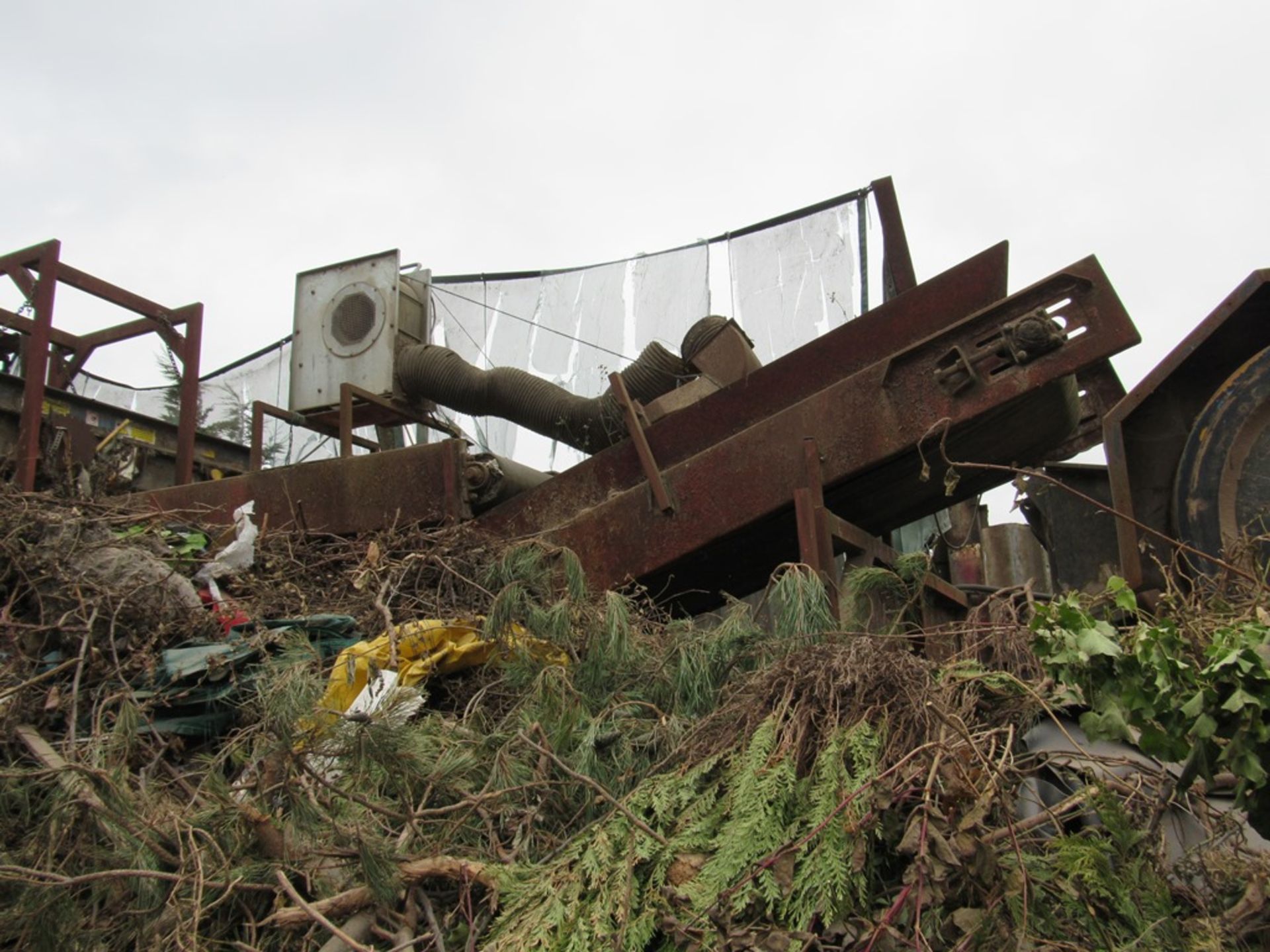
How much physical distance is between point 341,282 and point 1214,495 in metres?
5.35

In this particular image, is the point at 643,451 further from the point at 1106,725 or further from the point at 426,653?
the point at 1106,725

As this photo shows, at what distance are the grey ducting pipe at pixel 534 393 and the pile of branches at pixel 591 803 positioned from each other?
182 centimetres

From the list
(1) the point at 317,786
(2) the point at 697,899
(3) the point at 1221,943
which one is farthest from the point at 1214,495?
A: (1) the point at 317,786

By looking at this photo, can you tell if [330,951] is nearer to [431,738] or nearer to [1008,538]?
[431,738]

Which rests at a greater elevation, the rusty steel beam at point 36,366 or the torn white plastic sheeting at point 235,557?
the rusty steel beam at point 36,366

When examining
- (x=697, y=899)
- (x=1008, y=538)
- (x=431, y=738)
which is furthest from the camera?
(x=1008, y=538)

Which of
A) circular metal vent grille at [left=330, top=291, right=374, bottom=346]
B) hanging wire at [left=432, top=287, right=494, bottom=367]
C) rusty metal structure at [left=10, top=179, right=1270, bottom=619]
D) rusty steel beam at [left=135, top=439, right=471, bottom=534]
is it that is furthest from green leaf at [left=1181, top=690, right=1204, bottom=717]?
hanging wire at [left=432, top=287, right=494, bottom=367]

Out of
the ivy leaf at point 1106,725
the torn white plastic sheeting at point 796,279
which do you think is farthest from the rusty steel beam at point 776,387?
the torn white plastic sheeting at point 796,279

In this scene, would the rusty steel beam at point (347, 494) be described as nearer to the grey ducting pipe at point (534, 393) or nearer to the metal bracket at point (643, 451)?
the metal bracket at point (643, 451)

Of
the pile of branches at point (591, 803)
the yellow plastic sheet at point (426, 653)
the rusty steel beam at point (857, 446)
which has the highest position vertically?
the rusty steel beam at point (857, 446)

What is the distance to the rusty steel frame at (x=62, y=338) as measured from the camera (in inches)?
199

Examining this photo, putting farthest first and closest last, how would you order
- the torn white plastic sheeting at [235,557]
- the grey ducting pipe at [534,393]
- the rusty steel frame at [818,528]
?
the grey ducting pipe at [534,393] < the torn white plastic sheeting at [235,557] < the rusty steel frame at [818,528]

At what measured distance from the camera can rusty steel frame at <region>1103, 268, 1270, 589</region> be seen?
3492 millimetres

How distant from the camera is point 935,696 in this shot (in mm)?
2408
